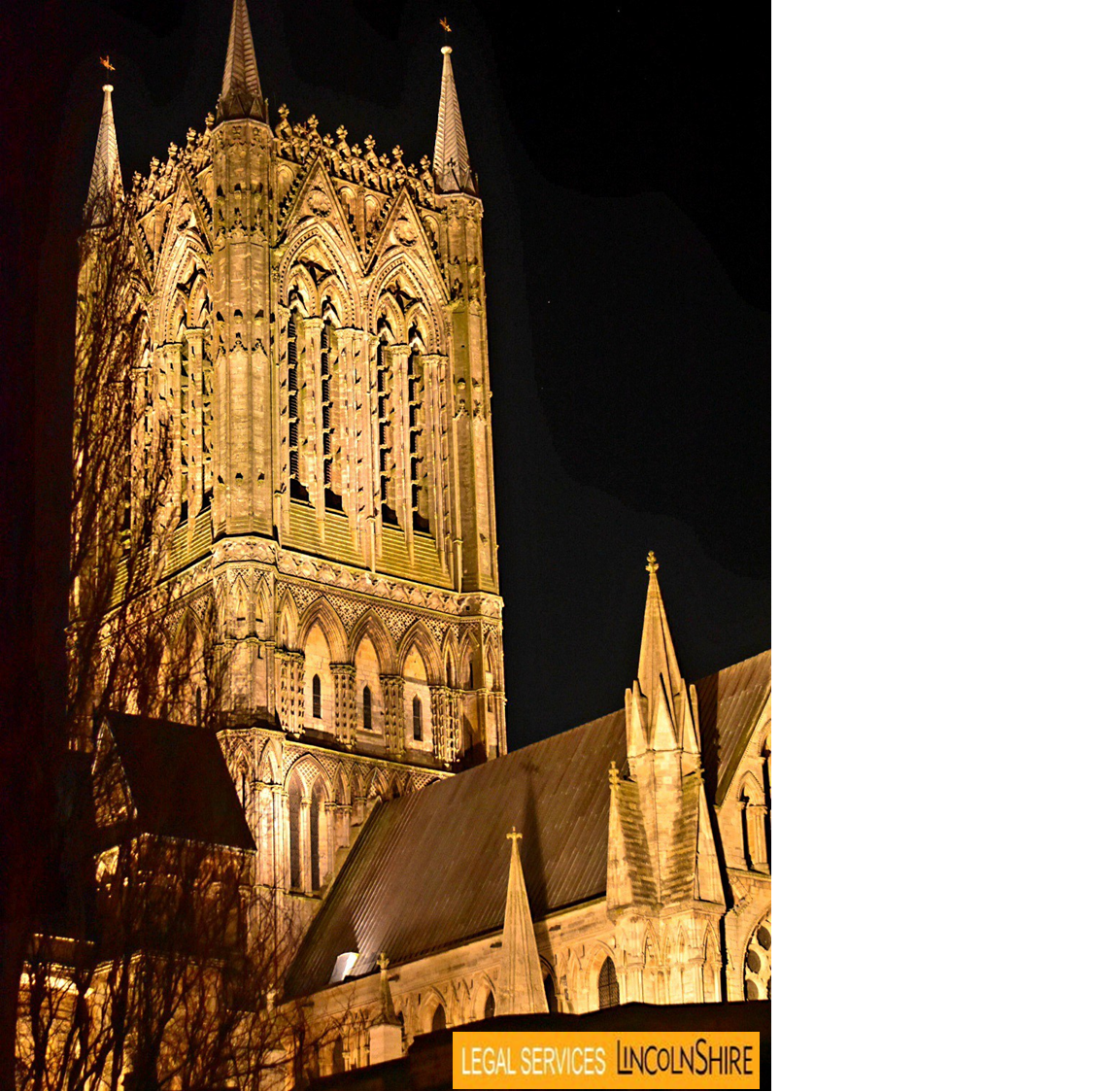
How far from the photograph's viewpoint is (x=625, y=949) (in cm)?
2417

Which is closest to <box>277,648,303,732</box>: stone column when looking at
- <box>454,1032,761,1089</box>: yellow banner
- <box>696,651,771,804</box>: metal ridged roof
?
<box>696,651,771,804</box>: metal ridged roof

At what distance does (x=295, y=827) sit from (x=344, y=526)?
4.38 m

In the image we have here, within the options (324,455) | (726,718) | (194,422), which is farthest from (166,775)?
(324,455)

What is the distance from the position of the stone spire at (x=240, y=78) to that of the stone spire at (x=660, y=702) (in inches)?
282

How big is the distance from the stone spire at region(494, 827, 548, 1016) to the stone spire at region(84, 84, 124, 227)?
786 cm

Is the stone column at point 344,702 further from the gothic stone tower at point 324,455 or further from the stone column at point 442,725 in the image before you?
the stone column at point 442,725

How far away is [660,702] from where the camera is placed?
24.5 meters

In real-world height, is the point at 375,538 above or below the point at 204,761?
above

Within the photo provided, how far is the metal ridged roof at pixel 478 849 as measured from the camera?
26703 millimetres
